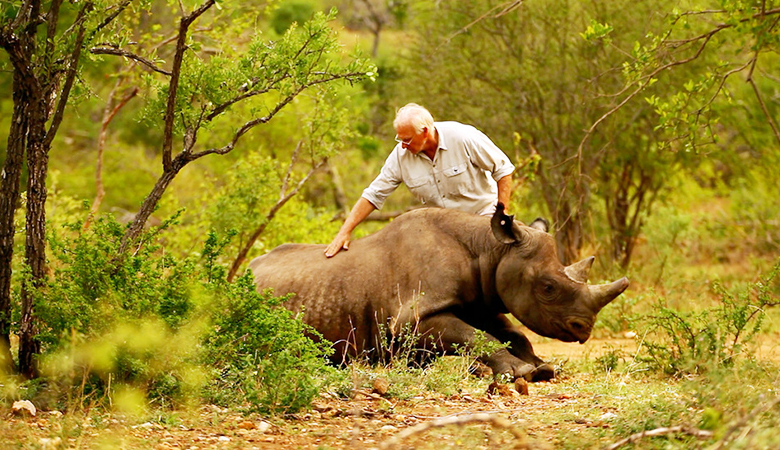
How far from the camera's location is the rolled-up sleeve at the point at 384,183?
9336 mm

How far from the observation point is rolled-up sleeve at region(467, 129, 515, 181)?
9055 mm

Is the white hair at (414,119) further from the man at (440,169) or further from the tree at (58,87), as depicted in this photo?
the tree at (58,87)

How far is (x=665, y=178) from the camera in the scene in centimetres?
1816

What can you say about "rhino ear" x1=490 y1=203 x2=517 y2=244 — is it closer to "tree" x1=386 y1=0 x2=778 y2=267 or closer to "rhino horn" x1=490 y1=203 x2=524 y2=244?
"rhino horn" x1=490 y1=203 x2=524 y2=244

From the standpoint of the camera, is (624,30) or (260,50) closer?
(260,50)

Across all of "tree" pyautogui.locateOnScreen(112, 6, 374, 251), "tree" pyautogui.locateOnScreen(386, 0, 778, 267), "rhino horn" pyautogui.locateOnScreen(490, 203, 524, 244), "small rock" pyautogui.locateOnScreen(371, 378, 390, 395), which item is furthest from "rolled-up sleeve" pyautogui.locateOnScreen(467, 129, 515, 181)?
"tree" pyautogui.locateOnScreen(386, 0, 778, 267)

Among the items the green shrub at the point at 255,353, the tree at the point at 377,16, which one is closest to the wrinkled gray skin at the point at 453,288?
the green shrub at the point at 255,353

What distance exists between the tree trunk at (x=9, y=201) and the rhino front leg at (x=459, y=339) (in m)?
3.04

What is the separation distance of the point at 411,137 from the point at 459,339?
178 cm

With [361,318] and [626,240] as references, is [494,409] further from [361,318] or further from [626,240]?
[626,240]

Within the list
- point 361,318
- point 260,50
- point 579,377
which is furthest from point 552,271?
point 260,50

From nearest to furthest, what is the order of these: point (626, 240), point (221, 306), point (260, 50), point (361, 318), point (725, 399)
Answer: point (725, 399), point (221, 306), point (260, 50), point (361, 318), point (626, 240)

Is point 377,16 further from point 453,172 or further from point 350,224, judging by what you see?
point 453,172

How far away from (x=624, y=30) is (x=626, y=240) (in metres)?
4.15
